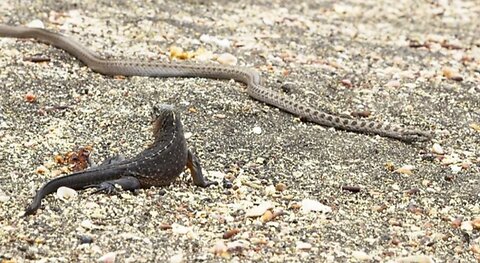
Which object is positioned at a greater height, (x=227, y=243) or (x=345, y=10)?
(x=227, y=243)

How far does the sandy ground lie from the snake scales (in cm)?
12

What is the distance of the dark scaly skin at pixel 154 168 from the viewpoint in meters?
7.02

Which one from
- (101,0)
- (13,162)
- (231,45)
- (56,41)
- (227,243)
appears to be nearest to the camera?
(227,243)

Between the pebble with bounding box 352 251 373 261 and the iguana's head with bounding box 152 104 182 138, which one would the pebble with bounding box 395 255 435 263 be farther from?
the iguana's head with bounding box 152 104 182 138

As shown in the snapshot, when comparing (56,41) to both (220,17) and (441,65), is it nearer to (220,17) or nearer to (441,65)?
(220,17)

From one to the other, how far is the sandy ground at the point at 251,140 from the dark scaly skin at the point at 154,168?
10 centimetres

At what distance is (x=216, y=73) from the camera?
1078cm

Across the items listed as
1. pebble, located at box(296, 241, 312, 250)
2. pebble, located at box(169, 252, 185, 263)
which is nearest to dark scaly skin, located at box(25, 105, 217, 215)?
pebble, located at box(169, 252, 185, 263)

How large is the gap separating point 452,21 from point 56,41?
7.79 meters

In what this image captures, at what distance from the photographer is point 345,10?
1568cm

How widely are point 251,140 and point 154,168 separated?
1.77 meters

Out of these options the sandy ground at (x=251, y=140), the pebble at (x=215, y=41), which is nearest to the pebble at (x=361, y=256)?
the sandy ground at (x=251, y=140)

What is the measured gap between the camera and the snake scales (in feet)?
30.9

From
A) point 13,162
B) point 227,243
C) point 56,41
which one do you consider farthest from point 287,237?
point 56,41
